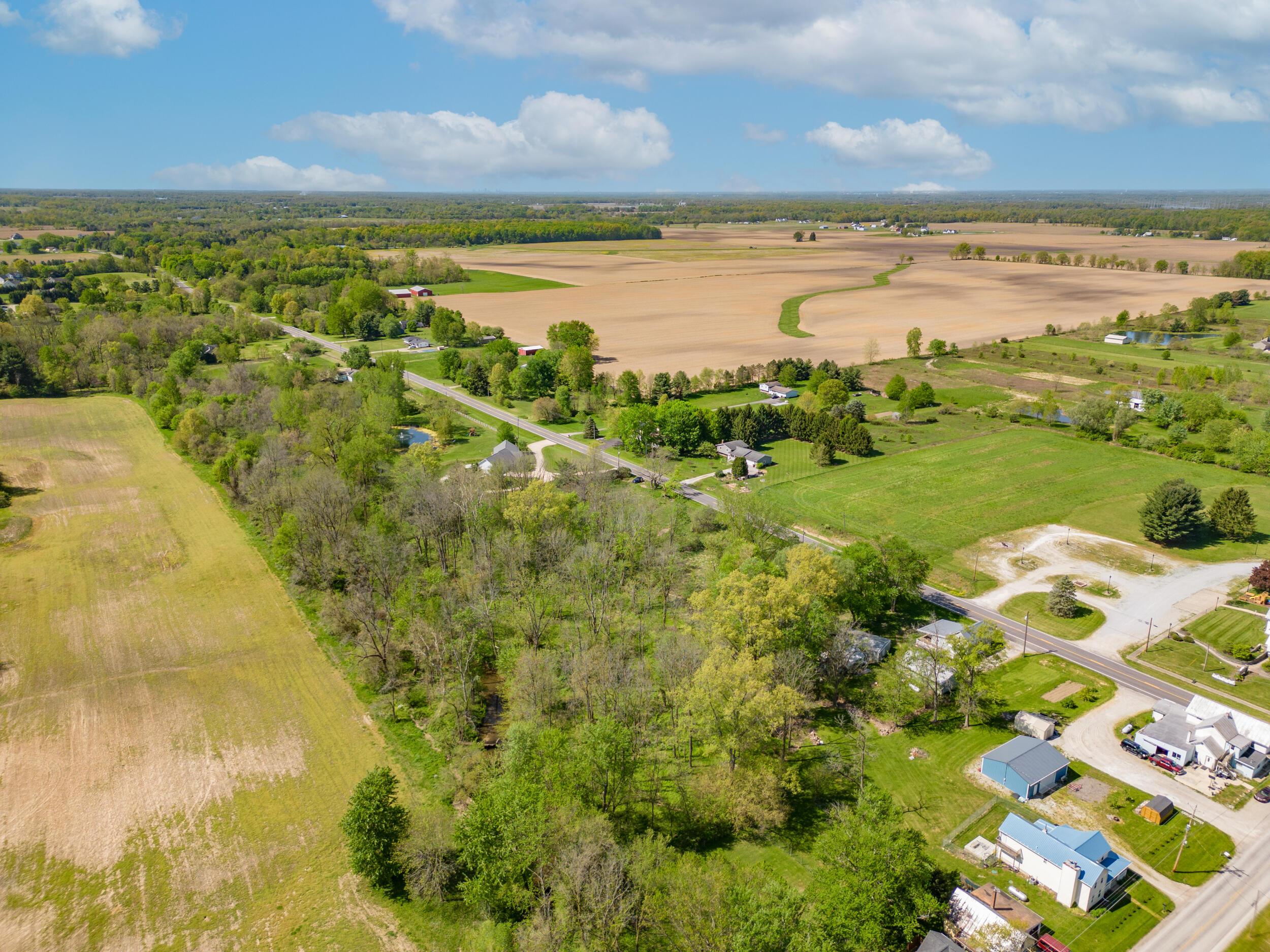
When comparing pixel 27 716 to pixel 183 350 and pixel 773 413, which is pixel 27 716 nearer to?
pixel 773 413

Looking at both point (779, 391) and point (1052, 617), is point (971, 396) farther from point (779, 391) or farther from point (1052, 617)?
point (1052, 617)

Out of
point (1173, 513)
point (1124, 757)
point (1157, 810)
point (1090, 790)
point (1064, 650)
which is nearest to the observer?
point (1157, 810)

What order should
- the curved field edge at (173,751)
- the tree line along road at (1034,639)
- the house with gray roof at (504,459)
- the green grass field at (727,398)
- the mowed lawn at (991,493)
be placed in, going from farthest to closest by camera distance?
1. the green grass field at (727,398)
2. the house with gray roof at (504,459)
3. the mowed lawn at (991,493)
4. the tree line along road at (1034,639)
5. the curved field edge at (173,751)

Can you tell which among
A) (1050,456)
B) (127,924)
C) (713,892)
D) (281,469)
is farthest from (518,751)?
(1050,456)

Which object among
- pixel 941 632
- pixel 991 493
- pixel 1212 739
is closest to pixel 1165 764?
pixel 1212 739

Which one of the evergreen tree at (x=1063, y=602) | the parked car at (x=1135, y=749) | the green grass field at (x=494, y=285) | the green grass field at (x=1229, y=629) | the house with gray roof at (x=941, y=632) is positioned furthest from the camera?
the green grass field at (x=494, y=285)

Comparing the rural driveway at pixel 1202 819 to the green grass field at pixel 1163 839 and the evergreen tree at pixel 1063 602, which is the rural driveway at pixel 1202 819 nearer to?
the green grass field at pixel 1163 839

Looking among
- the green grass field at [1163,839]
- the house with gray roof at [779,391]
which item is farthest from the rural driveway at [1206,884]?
the house with gray roof at [779,391]
